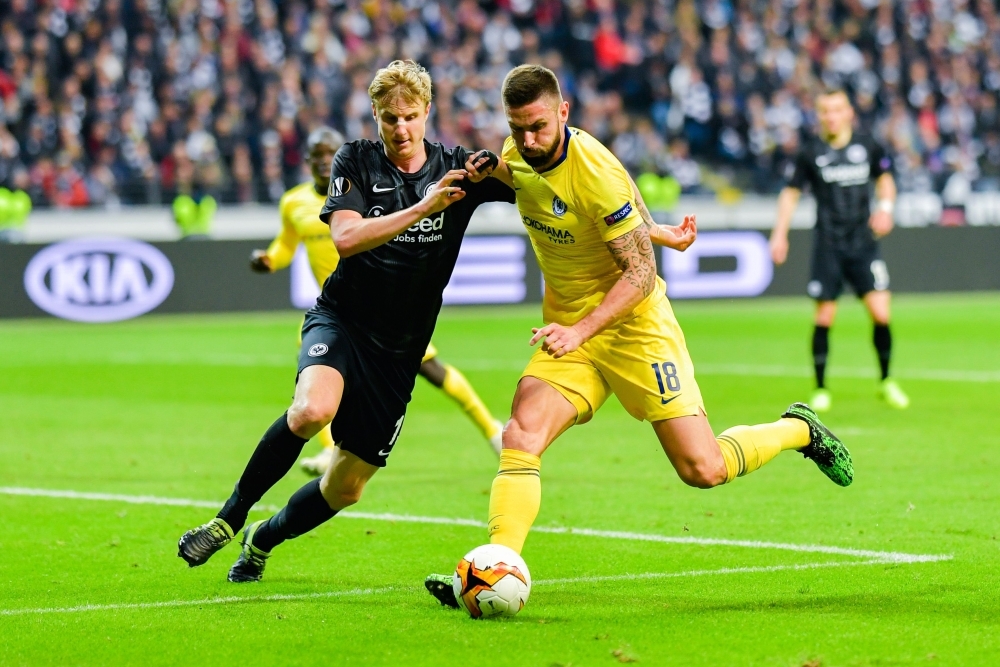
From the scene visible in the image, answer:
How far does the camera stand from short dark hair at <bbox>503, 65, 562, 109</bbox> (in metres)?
5.35

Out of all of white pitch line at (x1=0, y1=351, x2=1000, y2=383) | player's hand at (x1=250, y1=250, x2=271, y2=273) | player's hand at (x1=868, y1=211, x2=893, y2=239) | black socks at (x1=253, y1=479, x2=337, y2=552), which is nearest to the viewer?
black socks at (x1=253, y1=479, x2=337, y2=552)

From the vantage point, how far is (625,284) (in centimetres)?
561

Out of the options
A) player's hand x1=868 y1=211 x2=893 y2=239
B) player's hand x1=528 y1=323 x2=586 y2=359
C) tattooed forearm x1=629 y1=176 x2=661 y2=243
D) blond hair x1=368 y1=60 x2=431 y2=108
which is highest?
blond hair x1=368 y1=60 x2=431 y2=108

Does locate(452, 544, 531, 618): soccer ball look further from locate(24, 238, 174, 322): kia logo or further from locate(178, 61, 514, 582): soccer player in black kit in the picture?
locate(24, 238, 174, 322): kia logo

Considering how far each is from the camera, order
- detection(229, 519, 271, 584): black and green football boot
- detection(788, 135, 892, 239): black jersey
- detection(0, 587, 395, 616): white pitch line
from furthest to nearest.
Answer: detection(788, 135, 892, 239): black jersey, detection(229, 519, 271, 584): black and green football boot, detection(0, 587, 395, 616): white pitch line

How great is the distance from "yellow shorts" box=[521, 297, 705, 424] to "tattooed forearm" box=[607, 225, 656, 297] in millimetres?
337

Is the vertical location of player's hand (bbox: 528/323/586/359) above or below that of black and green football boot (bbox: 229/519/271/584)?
above

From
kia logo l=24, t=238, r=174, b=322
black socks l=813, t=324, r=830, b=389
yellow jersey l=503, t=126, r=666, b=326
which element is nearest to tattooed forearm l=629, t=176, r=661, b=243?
yellow jersey l=503, t=126, r=666, b=326

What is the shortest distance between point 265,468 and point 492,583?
1100 millimetres

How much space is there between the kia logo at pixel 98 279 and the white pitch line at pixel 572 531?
11.2 metres

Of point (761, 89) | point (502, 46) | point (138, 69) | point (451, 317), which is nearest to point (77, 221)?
point (138, 69)

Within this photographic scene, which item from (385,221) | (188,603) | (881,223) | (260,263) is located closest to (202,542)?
(188,603)

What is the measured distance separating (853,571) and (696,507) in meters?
1.84

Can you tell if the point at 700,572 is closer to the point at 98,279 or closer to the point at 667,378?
the point at 667,378
